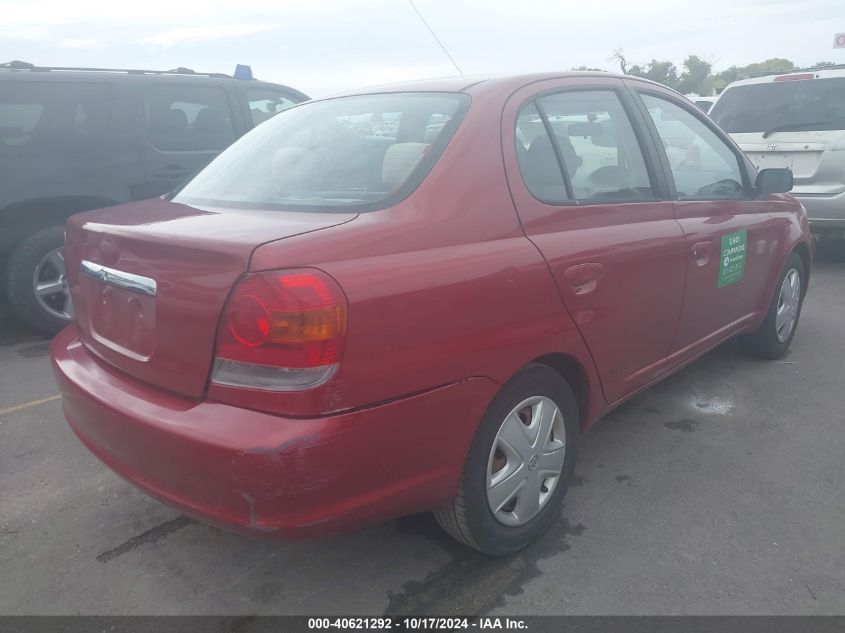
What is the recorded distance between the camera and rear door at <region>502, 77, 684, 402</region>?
2.60 metres

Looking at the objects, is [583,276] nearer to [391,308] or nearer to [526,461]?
[526,461]

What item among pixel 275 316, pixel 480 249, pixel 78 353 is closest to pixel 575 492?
pixel 480 249

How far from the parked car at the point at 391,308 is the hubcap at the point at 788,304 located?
1.46 m

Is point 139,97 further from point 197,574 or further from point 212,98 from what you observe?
point 197,574

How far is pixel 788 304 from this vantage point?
4.63m

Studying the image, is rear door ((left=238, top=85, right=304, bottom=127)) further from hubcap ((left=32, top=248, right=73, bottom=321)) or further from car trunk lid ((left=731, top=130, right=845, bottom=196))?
car trunk lid ((left=731, top=130, right=845, bottom=196))

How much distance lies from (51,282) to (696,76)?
4299 centimetres

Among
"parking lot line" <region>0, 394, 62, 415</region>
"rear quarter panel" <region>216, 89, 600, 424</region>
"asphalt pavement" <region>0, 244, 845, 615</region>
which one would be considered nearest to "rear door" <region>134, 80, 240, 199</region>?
"parking lot line" <region>0, 394, 62, 415</region>

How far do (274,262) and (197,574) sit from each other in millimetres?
1263

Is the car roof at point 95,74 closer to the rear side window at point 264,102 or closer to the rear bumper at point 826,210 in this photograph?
the rear side window at point 264,102

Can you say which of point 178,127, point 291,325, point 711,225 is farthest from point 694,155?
point 178,127

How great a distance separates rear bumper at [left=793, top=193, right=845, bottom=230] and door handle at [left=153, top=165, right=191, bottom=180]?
555 centimetres

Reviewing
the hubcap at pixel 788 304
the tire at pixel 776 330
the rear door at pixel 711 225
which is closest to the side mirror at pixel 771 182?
the rear door at pixel 711 225

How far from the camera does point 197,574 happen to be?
8.40 feet
